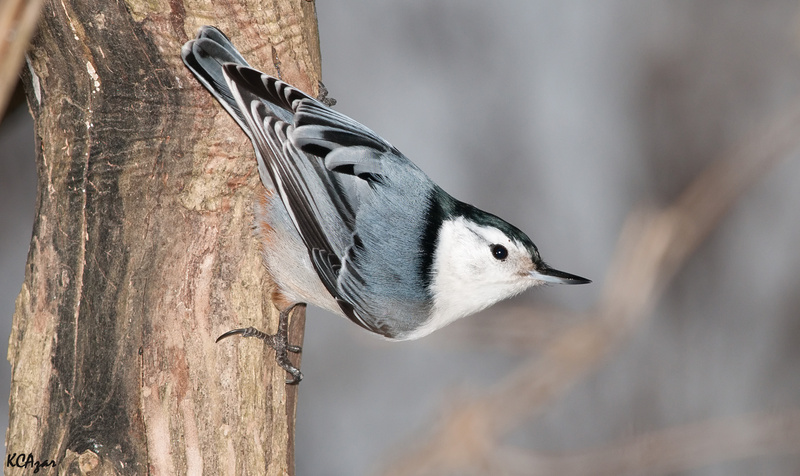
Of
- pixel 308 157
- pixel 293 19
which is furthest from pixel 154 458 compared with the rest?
pixel 293 19

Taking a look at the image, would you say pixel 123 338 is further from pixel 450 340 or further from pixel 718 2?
pixel 718 2

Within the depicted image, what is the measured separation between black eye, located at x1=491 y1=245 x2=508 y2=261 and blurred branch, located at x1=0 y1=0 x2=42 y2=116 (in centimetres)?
142

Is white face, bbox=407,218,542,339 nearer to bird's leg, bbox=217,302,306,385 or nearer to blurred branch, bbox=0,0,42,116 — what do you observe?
bird's leg, bbox=217,302,306,385

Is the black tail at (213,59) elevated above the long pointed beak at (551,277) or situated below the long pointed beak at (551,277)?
above

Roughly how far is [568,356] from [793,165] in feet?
5.49

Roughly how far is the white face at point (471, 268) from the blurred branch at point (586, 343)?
0.31 meters

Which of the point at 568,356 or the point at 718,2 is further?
the point at 718,2

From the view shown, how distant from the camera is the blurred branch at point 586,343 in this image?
205cm

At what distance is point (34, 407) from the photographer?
1.51 metres

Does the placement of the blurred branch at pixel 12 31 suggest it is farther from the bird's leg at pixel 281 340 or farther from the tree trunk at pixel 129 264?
the bird's leg at pixel 281 340

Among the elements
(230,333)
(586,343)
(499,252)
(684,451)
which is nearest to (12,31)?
(230,333)

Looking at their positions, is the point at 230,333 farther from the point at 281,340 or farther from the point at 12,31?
the point at 12,31
